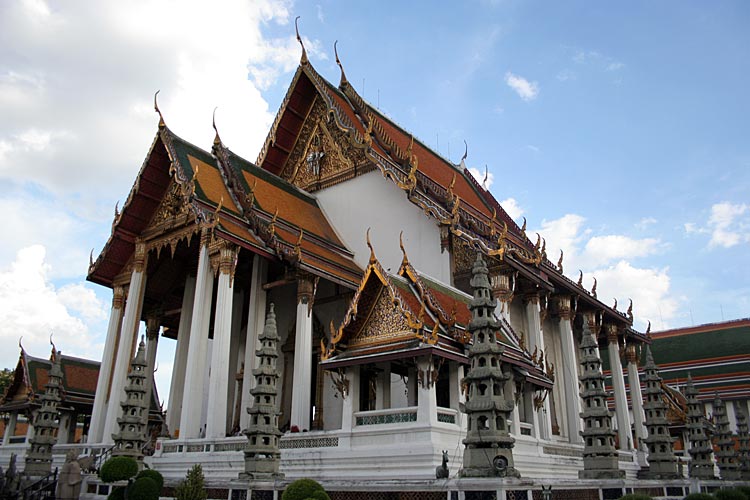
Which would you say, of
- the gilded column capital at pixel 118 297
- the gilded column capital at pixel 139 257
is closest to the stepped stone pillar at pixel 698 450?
the gilded column capital at pixel 139 257

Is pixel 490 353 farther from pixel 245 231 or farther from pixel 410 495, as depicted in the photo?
pixel 245 231

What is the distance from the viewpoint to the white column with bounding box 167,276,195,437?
1459 centimetres

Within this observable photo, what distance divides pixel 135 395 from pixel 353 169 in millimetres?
8194

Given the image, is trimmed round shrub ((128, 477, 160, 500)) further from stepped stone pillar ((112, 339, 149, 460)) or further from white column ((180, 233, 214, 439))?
white column ((180, 233, 214, 439))

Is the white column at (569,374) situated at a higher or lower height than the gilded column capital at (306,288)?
lower

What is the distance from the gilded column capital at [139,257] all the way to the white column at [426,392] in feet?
29.7

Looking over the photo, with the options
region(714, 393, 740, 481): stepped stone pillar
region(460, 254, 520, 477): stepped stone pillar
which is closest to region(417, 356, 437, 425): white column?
region(460, 254, 520, 477): stepped stone pillar

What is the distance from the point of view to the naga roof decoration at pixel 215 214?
537 inches

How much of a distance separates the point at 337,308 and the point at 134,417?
585cm

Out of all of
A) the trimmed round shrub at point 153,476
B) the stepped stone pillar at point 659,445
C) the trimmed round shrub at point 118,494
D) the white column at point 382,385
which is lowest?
the trimmed round shrub at point 118,494

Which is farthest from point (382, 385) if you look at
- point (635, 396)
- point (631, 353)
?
point (631, 353)

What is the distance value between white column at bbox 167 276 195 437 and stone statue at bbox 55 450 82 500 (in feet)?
12.5

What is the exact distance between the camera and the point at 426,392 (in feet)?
27.5

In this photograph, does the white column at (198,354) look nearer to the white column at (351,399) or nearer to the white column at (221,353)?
the white column at (221,353)
